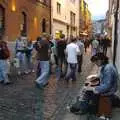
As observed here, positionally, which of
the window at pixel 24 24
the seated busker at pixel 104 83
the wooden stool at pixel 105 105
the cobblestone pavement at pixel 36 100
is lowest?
the cobblestone pavement at pixel 36 100

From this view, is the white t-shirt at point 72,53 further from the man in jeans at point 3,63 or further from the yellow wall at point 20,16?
the yellow wall at point 20,16

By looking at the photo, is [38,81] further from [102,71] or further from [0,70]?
[102,71]

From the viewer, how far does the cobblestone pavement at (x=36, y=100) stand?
9922mm

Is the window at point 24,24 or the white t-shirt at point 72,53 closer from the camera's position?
the white t-shirt at point 72,53

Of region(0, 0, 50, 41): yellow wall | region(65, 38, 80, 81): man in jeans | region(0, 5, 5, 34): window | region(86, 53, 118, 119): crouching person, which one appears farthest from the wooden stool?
region(0, 0, 50, 41): yellow wall

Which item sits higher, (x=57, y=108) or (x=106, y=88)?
(x=106, y=88)

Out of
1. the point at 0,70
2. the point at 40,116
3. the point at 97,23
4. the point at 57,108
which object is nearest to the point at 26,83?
the point at 0,70

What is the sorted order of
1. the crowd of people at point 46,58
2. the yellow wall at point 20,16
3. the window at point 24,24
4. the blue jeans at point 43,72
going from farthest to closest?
the window at point 24,24 < the yellow wall at point 20,16 < the crowd of people at point 46,58 < the blue jeans at point 43,72

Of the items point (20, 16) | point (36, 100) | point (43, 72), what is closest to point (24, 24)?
point (20, 16)

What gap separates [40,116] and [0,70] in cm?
635

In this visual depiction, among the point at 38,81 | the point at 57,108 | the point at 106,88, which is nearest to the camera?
the point at 106,88

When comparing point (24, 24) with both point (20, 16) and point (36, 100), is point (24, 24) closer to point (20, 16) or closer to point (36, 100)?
point (20, 16)

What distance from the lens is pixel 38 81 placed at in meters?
14.6

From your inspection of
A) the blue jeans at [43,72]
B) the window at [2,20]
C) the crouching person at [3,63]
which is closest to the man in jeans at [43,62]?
the blue jeans at [43,72]
